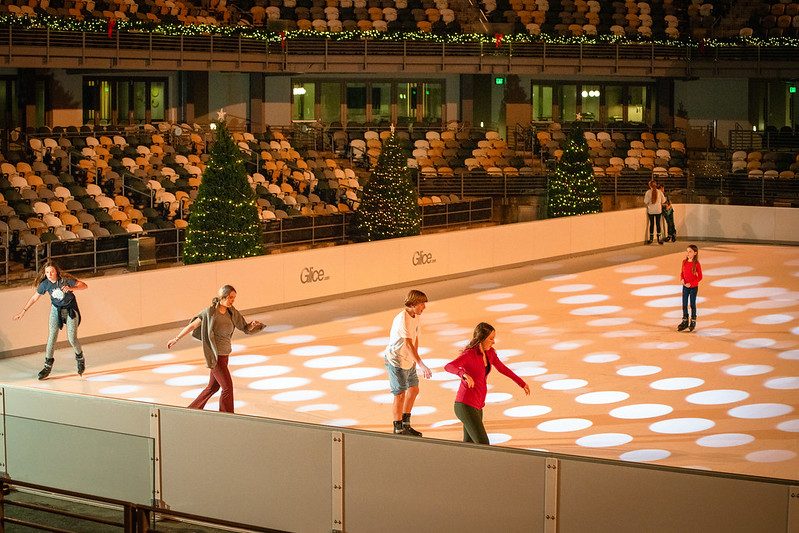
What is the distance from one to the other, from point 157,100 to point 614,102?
1510 cm

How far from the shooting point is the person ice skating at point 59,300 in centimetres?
1645

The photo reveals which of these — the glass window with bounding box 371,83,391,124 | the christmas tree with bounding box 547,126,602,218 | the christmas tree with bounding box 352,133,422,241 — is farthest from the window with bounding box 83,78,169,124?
the christmas tree with bounding box 547,126,602,218

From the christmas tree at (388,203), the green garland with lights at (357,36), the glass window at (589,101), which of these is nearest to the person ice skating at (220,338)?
the christmas tree at (388,203)

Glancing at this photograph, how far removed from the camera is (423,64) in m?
37.0

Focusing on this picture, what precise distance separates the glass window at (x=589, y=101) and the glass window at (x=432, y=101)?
4739mm

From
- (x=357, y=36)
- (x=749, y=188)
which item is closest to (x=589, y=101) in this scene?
(x=749, y=188)

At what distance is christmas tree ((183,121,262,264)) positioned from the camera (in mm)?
22422

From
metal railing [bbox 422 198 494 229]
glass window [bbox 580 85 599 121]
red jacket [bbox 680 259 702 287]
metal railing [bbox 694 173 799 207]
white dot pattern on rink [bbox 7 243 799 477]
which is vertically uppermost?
glass window [bbox 580 85 599 121]

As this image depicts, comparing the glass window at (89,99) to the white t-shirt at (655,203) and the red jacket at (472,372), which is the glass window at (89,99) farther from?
the red jacket at (472,372)

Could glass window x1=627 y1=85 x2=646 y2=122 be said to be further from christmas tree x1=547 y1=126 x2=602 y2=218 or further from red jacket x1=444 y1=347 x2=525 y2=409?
red jacket x1=444 y1=347 x2=525 y2=409

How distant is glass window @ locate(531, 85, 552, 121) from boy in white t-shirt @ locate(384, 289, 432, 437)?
96.1 ft

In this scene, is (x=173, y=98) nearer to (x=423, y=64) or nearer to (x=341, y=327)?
(x=423, y=64)

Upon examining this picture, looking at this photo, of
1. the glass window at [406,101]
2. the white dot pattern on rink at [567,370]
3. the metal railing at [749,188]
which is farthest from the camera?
the glass window at [406,101]

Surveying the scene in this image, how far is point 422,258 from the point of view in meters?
25.2
